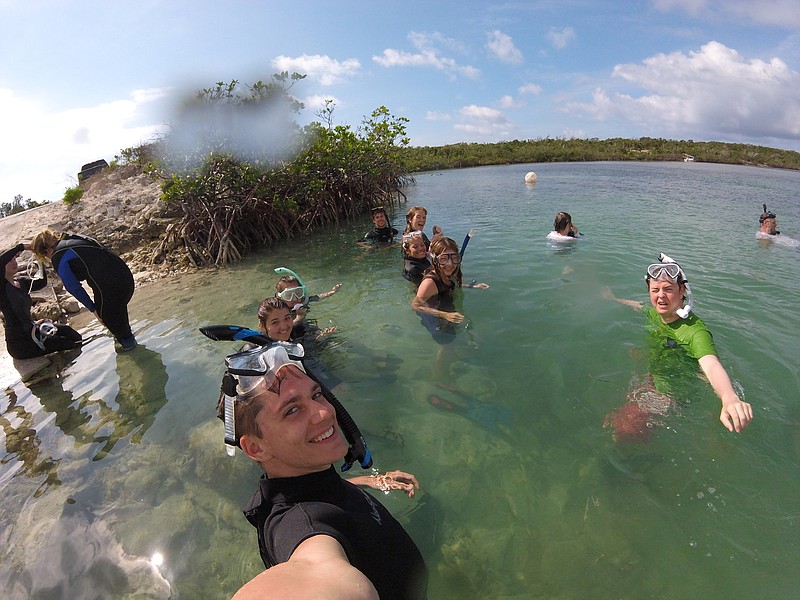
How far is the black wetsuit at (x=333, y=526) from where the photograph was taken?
1.59m

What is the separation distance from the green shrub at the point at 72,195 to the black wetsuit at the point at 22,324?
13.3 meters

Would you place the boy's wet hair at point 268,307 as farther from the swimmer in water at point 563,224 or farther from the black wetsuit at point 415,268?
the swimmer in water at point 563,224

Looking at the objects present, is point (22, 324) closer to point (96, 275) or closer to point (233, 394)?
point (96, 275)

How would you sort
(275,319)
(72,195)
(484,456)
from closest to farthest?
(484,456) < (275,319) < (72,195)

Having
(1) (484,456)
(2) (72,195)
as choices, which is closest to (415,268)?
(1) (484,456)

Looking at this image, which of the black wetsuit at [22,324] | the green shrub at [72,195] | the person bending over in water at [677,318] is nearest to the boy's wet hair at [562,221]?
the person bending over in water at [677,318]

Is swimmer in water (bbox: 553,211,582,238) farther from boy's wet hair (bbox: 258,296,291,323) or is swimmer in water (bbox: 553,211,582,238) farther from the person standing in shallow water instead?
the person standing in shallow water

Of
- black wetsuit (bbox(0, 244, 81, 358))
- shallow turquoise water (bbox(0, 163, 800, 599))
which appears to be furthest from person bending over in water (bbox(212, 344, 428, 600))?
black wetsuit (bbox(0, 244, 81, 358))

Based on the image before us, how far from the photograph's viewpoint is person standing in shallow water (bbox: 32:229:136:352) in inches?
213

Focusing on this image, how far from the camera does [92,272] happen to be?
5613 millimetres

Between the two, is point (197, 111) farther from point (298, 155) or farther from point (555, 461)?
point (555, 461)

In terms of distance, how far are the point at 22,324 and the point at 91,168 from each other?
25.3 metres

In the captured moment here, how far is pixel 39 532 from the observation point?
3.27m

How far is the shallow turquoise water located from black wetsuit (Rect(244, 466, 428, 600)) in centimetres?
92
